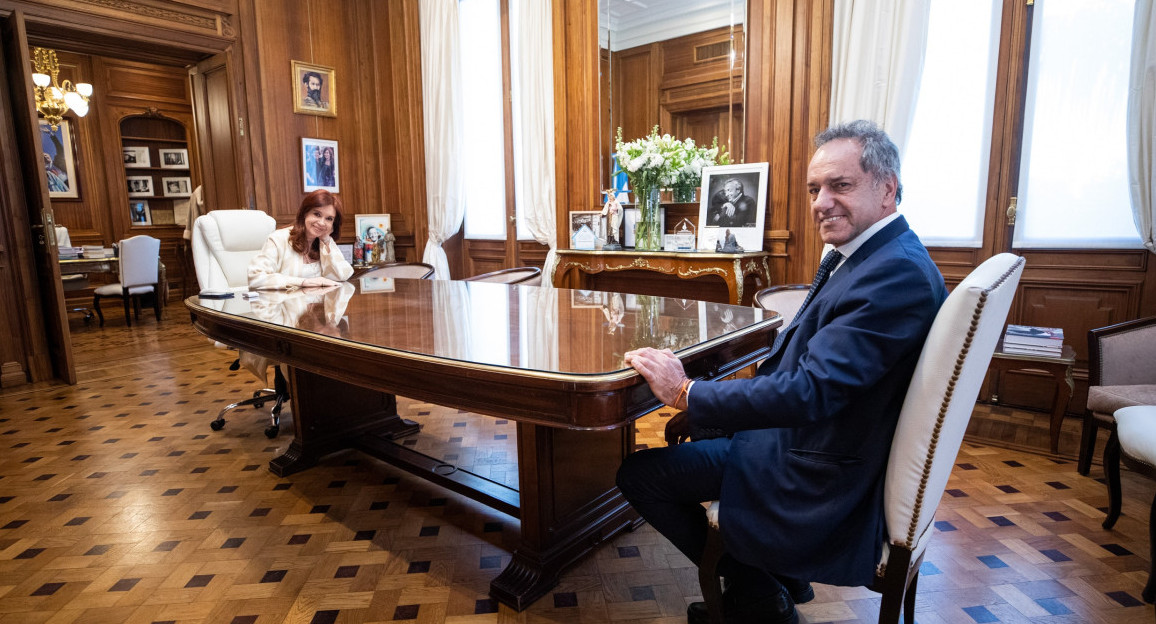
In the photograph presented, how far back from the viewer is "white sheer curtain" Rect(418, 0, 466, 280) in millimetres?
5766

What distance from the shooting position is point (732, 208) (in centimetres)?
415

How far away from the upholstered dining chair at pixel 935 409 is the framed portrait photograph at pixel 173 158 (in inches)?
426

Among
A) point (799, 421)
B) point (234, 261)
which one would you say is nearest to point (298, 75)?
point (234, 261)

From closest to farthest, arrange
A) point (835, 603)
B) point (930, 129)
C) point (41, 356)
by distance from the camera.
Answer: point (835, 603), point (930, 129), point (41, 356)

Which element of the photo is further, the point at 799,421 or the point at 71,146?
the point at 71,146

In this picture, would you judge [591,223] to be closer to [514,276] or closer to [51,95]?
[514,276]

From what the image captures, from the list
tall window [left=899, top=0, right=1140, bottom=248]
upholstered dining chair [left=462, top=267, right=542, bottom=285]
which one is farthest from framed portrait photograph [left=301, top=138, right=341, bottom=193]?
tall window [left=899, top=0, right=1140, bottom=248]

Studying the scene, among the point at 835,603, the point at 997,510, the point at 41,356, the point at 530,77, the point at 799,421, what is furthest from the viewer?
the point at 530,77

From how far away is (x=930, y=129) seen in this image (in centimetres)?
354

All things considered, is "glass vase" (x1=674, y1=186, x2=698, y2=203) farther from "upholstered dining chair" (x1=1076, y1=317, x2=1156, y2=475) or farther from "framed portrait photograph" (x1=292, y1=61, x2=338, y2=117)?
"framed portrait photograph" (x1=292, y1=61, x2=338, y2=117)

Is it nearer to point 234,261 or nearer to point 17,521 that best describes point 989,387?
point 234,261

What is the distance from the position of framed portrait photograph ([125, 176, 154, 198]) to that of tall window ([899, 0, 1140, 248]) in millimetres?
10050

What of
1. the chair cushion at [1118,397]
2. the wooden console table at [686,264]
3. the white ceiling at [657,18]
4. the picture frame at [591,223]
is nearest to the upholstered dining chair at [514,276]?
the wooden console table at [686,264]

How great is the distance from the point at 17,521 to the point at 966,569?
11.8ft
